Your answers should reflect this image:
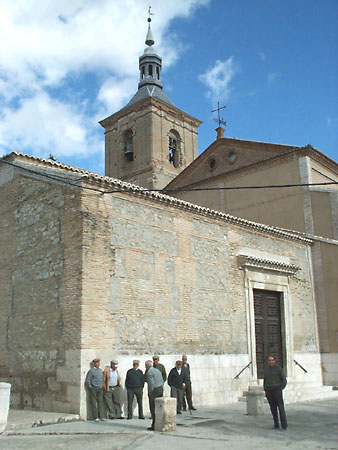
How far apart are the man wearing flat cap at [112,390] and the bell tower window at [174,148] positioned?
2228 cm

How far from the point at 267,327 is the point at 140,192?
612cm

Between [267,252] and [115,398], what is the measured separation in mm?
7495

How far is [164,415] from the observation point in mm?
8500

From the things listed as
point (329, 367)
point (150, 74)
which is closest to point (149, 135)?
point (150, 74)

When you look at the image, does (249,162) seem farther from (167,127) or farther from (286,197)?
(167,127)

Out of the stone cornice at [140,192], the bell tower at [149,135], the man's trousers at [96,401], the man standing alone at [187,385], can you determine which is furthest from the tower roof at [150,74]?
the man's trousers at [96,401]

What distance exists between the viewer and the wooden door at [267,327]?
49.0 ft

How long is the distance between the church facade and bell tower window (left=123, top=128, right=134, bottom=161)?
1657 cm

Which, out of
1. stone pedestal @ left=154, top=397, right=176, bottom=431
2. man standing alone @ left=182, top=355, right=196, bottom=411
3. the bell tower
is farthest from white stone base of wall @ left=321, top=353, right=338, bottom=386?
the bell tower

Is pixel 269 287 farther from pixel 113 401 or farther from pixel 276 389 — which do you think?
pixel 113 401

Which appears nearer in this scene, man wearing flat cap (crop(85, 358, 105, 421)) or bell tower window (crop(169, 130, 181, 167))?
man wearing flat cap (crop(85, 358, 105, 421))

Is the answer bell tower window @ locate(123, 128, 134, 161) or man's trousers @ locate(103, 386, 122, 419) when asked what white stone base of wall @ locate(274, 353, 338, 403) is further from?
bell tower window @ locate(123, 128, 134, 161)

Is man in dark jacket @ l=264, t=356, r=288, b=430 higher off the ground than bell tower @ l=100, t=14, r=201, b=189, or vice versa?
bell tower @ l=100, t=14, r=201, b=189

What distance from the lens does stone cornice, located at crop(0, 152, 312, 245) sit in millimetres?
11508
